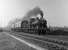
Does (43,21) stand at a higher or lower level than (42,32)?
higher

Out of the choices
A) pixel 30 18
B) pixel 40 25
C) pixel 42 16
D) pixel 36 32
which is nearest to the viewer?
pixel 36 32

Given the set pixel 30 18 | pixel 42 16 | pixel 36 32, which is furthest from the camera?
pixel 30 18

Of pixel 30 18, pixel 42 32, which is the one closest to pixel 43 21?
pixel 42 32

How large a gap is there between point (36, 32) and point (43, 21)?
270 inches

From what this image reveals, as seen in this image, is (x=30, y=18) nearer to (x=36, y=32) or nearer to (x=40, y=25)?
(x=40, y=25)

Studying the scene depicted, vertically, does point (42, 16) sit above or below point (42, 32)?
above

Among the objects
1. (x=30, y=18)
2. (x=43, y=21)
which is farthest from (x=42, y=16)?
(x=30, y=18)

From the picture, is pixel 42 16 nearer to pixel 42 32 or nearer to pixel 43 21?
pixel 43 21

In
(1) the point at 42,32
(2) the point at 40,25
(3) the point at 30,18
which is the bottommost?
(1) the point at 42,32

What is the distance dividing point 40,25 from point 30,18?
1305 cm

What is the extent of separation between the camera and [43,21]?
121 feet

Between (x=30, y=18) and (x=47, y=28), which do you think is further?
(x=30, y=18)

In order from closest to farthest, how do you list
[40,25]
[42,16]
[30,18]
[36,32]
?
1. [36,32]
2. [40,25]
3. [42,16]
4. [30,18]

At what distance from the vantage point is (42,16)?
132 ft
